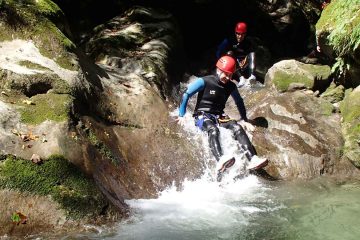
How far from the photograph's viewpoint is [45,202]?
477 cm

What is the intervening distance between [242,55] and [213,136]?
4.72 meters

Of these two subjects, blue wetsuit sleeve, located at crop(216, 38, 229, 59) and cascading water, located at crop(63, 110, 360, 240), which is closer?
cascading water, located at crop(63, 110, 360, 240)

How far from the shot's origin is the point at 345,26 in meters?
7.80

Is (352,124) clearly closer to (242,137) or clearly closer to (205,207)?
(242,137)

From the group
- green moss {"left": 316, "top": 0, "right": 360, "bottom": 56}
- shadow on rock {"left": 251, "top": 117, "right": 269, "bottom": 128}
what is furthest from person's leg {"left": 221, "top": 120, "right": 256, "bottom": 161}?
green moss {"left": 316, "top": 0, "right": 360, "bottom": 56}

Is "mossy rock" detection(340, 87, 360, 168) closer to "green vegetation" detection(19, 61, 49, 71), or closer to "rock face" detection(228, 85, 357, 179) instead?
"rock face" detection(228, 85, 357, 179)

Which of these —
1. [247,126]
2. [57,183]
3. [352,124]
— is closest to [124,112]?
[247,126]

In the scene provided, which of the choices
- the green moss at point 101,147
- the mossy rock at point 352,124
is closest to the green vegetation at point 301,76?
the mossy rock at point 352,124

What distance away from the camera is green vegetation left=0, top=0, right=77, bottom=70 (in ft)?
21.7

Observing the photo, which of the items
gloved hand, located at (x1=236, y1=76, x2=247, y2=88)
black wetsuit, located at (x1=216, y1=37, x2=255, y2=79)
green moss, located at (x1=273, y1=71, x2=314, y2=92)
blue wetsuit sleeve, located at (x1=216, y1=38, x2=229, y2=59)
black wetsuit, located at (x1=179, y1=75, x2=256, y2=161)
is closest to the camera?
black wetsuit, located at (x1=179, y1=75, x2=256, y2=161)

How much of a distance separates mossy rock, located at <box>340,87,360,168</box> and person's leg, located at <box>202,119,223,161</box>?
2602 millimetres

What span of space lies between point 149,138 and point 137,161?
28.6 inches

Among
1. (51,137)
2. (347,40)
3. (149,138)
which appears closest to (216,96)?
(149,138)

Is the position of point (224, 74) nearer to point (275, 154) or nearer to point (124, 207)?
point (275, 154)
